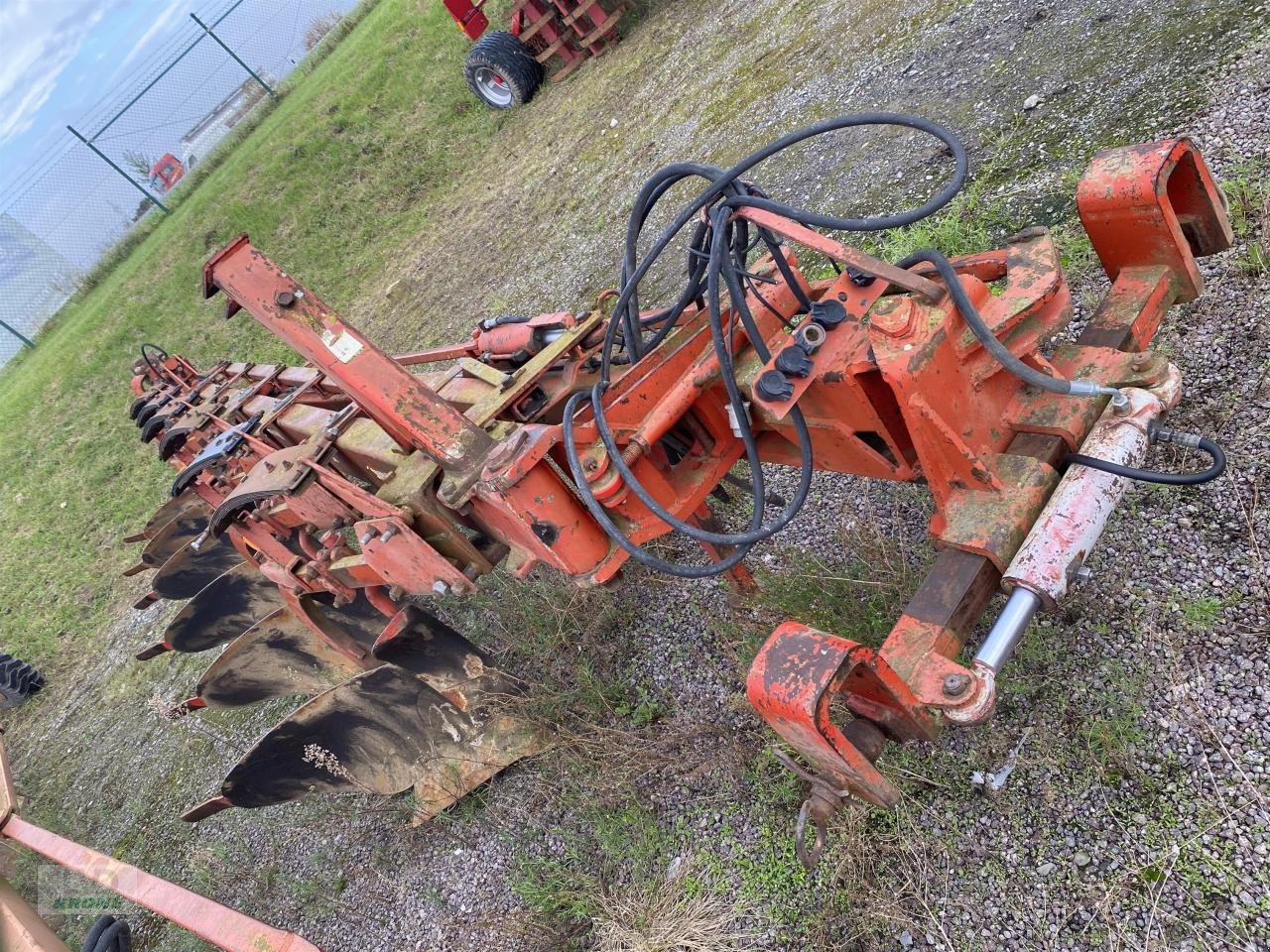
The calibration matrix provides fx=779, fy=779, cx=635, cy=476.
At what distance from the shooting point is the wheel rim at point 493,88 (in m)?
9.34

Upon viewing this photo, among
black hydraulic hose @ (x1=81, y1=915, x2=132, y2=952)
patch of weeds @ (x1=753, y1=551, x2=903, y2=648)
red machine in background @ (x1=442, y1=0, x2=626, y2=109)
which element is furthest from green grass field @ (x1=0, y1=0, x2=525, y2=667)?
patch of weeds @ (x1=753, y1=551, x2=903, y2=648)

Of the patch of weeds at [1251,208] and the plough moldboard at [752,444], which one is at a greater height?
the plough moldboard at [752,444]

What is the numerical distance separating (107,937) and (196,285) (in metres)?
10.6

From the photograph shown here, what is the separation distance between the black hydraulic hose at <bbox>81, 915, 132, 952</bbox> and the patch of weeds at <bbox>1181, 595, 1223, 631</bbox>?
4.46 meters

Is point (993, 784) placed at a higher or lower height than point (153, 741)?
lower

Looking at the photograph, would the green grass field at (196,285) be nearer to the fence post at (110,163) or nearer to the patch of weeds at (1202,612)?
the fence post at (110,163)

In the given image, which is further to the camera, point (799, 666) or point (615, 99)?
point (615, 99)

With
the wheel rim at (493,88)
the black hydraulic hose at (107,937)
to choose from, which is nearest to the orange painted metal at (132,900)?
the black hydraulic hose at (107,937)

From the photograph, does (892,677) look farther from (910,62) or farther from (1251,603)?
(910,62)

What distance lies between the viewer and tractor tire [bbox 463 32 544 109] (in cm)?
890

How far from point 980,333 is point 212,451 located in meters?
3.52

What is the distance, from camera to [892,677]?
178 centimetres

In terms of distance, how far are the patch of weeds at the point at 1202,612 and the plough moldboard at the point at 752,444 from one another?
1.71ft

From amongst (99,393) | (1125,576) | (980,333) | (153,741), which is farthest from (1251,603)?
(99,393)
